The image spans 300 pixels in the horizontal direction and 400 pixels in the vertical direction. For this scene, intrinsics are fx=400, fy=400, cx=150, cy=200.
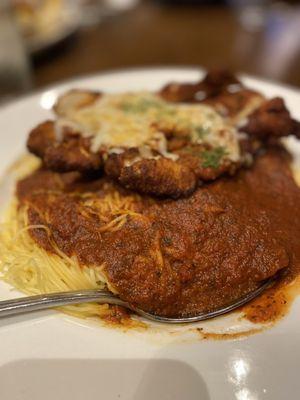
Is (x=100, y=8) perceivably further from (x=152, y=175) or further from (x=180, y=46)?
(x=152, y=175)

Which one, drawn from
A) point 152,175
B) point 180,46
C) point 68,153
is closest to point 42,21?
point 180,46

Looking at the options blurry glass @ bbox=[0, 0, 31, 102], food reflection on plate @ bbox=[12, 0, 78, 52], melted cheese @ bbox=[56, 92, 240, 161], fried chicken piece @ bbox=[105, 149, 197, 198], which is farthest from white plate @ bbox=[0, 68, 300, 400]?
food reflection on plate @ bbox=[12, 0, 78, 52]

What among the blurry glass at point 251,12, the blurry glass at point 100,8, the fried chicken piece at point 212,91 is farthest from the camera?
the blurry glass at point 100,8

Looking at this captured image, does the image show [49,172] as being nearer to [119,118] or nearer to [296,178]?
[119,118]

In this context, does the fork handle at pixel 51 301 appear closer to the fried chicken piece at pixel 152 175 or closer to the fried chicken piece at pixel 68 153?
the fried chicken piece at pixel 152 175

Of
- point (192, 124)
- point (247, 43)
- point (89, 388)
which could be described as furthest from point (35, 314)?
point (247, 43)

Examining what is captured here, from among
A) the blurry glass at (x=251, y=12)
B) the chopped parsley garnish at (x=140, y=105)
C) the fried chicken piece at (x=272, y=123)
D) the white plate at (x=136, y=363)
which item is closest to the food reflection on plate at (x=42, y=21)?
the blurry glass at (x=251, y=12)
